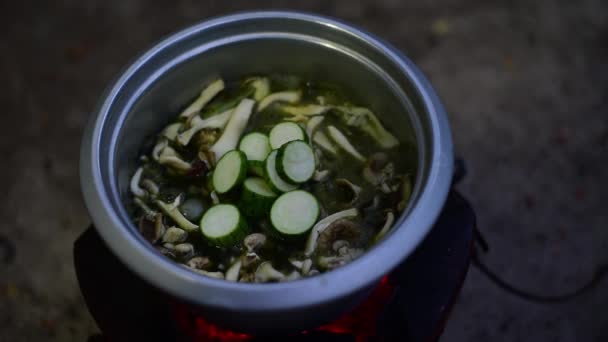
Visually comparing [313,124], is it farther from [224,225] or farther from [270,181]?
[224,225]

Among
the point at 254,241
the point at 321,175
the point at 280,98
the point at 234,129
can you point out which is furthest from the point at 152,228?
the point at 280,98

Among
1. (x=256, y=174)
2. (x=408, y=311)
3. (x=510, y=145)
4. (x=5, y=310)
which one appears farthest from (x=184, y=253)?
(x=510, y=145)

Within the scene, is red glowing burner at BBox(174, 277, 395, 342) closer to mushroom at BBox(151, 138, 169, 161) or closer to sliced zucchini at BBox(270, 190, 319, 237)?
sliced zucchini at BBox(270, 190, 319, 237)

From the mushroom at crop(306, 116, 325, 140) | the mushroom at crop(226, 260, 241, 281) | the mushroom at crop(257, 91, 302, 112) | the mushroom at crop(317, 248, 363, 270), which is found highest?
the mushroom at crop(257, 91, 302, 112)

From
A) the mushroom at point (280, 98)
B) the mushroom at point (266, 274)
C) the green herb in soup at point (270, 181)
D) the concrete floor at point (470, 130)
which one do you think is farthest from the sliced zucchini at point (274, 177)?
the concrete floor at point (470, 130)

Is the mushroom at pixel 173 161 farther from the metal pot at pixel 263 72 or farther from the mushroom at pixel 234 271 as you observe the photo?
the mushroom at pixel 234 271

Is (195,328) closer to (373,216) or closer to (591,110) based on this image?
(373,216)

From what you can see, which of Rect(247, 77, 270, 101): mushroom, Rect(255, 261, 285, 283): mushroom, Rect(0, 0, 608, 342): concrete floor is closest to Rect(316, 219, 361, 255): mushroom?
Rect(255, 261, 285, 283): mushroom
